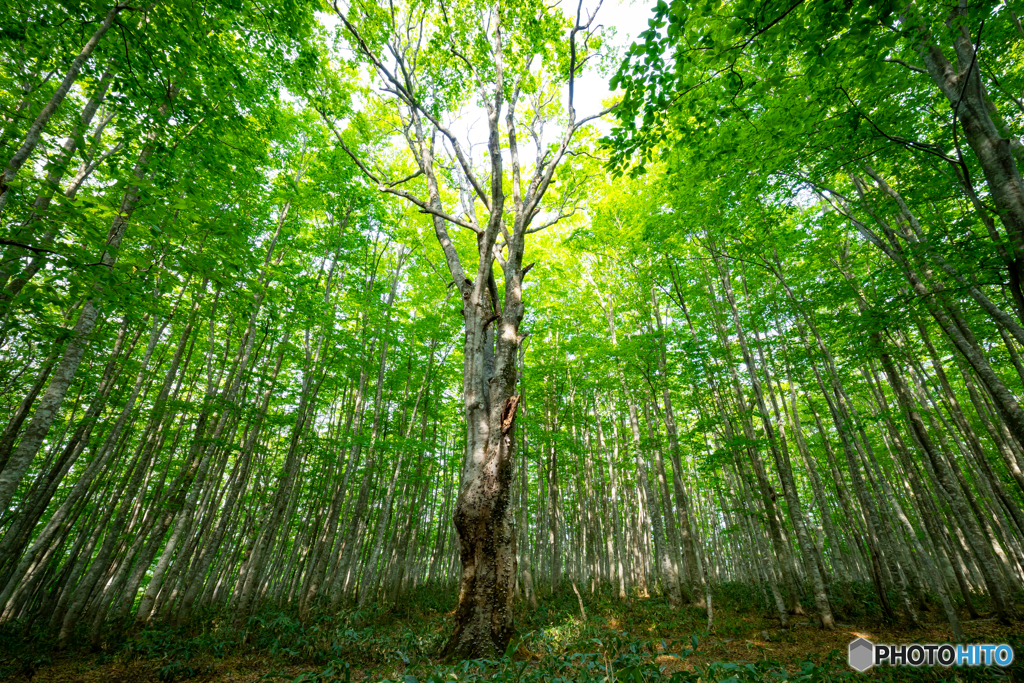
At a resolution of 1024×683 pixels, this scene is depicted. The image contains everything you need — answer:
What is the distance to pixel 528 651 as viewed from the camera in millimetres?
5270

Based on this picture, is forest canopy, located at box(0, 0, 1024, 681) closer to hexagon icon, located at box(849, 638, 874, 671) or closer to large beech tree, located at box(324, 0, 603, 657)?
large beech tree, located at box(324, 0, 603, 657)

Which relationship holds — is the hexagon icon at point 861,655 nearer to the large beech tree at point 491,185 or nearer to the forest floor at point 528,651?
the forest floor at point 528,651

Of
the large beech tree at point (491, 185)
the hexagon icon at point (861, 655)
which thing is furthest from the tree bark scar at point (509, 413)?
the hexagon icon at point (861, 655)

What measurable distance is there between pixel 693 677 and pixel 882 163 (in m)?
8.95

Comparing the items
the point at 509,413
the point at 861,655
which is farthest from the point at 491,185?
the point at 861,655

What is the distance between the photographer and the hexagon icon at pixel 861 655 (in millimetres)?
5793

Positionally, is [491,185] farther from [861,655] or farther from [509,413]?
[861,655]

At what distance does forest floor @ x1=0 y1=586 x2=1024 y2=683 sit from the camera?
14.1ft

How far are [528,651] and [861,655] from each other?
5584 mm

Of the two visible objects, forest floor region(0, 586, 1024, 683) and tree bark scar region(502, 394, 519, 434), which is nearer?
forest floor region(0, 586, 1024, 683)

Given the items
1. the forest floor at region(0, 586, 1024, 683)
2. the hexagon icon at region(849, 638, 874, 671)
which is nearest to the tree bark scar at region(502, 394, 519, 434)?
the forest floor at region(0, 586, 1024, 683)

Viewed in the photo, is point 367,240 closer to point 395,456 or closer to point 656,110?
point 395,456

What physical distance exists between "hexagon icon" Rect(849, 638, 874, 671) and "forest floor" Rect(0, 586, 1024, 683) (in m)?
0.24

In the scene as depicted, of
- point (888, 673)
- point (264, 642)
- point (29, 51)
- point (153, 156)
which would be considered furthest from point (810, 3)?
point (264, 642)
